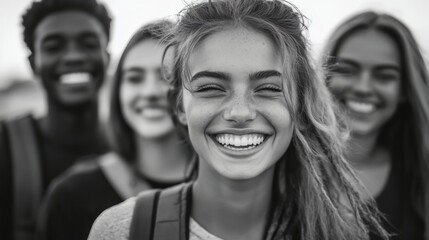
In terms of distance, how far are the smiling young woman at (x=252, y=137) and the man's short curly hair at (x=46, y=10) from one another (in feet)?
5.13

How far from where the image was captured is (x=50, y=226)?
10.5ft

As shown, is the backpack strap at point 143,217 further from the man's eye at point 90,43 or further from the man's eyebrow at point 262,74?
the man's eye at point 90,43

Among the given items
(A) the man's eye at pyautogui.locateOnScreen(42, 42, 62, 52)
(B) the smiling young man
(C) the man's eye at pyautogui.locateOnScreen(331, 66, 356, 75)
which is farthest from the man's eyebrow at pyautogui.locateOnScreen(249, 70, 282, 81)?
(A) the man's eye at pyautogui.locateOnScreen(42, 42, 62, 52)

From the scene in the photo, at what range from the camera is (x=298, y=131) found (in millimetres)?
2451

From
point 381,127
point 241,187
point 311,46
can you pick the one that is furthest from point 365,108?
point 241,187

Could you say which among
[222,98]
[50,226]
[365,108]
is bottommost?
[50,226]

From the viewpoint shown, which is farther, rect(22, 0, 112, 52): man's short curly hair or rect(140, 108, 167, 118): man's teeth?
rect(22, 0, 112, 52): man's short curly hair

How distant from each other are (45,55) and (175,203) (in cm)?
195

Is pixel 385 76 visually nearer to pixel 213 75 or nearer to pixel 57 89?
pixel 213 75

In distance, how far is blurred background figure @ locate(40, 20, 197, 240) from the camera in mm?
3191

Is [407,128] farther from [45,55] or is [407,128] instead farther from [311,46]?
[45,55]

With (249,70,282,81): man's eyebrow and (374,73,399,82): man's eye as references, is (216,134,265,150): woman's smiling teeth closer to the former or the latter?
(249,70,282,81): man's eyebrow

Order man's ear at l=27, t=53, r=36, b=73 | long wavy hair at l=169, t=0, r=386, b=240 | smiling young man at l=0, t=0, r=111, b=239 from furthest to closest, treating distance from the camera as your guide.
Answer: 1. man's ear at l=27, t=53, r=36, b=73
2. smiling young man at l=0, t=0, r=111, b=239
3. long wavy hair at l=169, t=0, r=386, b=240

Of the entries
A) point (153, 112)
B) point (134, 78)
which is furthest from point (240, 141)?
point (134, 78)
